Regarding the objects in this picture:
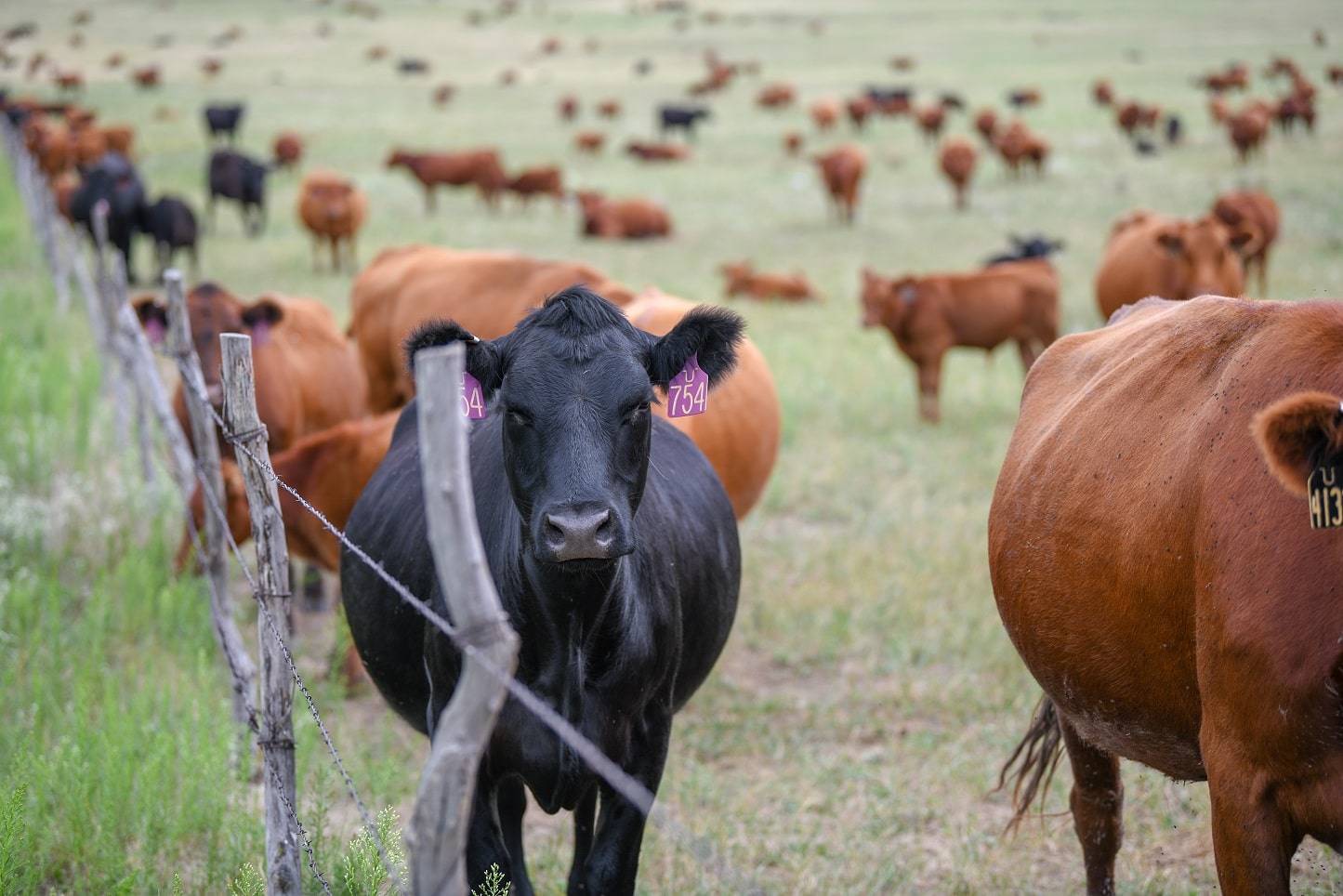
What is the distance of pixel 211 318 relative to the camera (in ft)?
23.9

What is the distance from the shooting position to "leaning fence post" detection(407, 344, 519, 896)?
195 cm

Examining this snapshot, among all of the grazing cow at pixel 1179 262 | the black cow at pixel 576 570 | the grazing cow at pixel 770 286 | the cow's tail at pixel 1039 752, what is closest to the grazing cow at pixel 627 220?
the grazing cow at pixel 770 286

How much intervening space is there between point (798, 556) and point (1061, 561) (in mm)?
4105

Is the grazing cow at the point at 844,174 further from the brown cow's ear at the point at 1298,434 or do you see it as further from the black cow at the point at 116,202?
the brown cow's ear at the point at 1298,434

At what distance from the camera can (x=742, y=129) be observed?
128 ft

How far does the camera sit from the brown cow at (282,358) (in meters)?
7.21

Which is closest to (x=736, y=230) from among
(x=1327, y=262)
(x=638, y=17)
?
(x=1327, y=262)

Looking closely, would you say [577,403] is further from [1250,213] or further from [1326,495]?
[1250,213]

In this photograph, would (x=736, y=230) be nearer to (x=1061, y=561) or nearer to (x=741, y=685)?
(x=741, y=685)

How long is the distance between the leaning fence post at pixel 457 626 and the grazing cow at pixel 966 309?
944 centimetres

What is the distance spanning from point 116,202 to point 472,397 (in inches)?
628

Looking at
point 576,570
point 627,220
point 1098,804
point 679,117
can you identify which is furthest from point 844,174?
point 576,570

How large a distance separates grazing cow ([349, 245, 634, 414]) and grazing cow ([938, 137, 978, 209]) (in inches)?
608

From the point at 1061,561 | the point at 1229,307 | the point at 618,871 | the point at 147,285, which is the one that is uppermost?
the point at 1229,307
